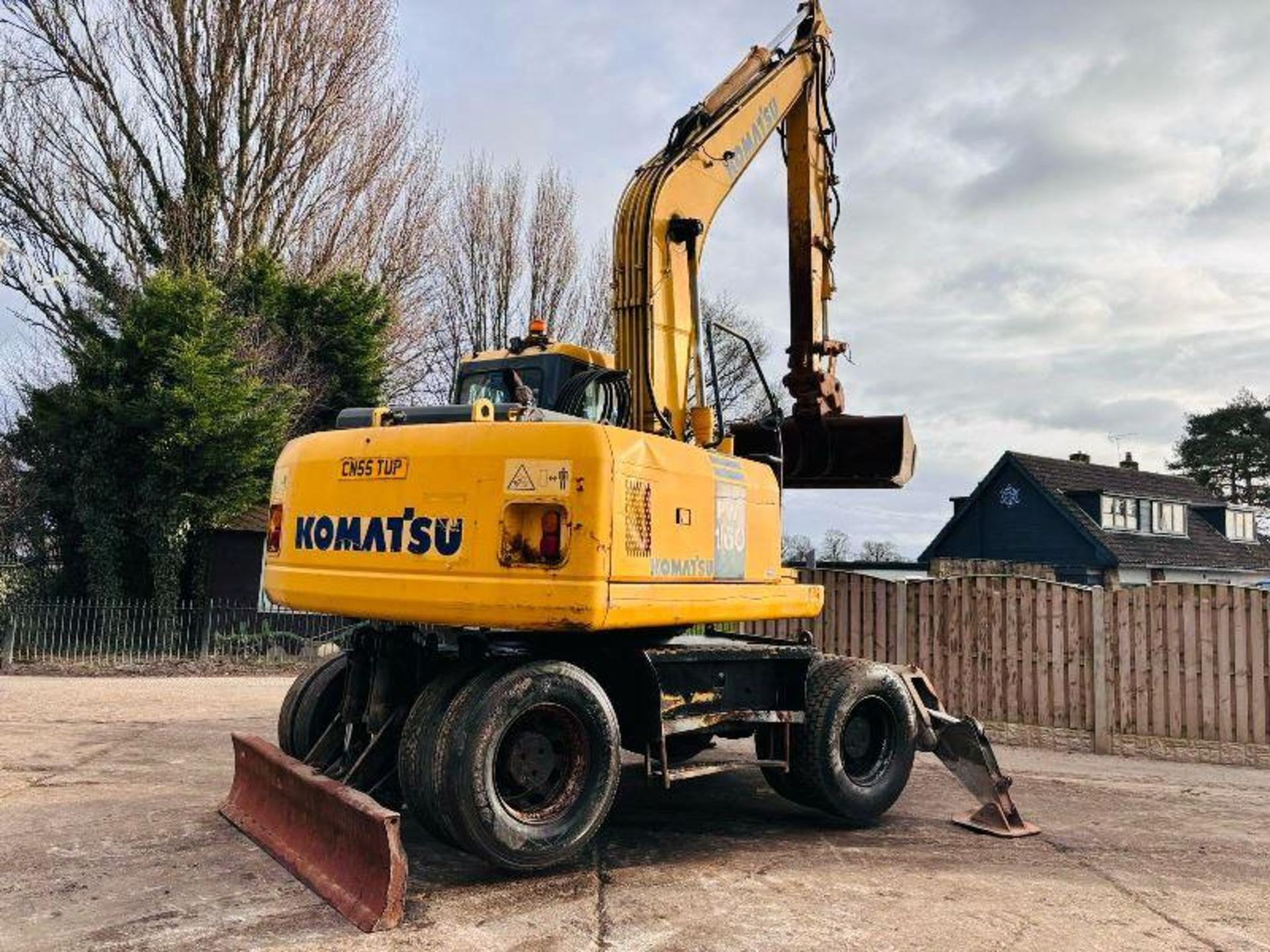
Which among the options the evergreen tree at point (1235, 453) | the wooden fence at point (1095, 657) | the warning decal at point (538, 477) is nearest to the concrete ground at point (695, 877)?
→ the wooden fence at point (1095, 657)

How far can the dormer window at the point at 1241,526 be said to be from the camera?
38312 mm

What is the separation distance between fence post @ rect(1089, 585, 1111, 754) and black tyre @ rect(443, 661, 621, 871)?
7.26 metres

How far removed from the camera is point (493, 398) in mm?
6855

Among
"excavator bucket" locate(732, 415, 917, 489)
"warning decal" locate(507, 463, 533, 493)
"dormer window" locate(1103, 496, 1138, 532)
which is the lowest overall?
"warning decal" locate(507, 463, 533, 493)

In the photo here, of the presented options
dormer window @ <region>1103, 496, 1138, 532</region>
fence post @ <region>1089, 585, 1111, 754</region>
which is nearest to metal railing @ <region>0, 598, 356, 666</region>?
fence post @ <region>1089, 585, 1111, 754</region>

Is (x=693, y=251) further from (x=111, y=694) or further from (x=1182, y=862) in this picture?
(x=111, y=694)

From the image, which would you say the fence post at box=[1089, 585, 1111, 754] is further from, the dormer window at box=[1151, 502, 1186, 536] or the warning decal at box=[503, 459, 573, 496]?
the dormer window at box=[1151, 502, 1186, 536]

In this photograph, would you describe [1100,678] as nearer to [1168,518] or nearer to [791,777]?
[791,777]

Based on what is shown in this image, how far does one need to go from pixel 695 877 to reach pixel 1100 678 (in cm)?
697

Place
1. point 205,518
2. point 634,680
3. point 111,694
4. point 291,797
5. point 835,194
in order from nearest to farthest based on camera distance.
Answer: point 291,797
point 634,680
point 835,194
point 111,694
point 205,518

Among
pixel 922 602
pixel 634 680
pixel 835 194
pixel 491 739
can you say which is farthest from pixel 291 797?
pixel 922 602

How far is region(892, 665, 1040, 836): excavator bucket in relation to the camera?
6.57 metres

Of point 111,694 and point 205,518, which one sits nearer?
point 111,694

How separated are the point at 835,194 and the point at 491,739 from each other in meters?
6.62
